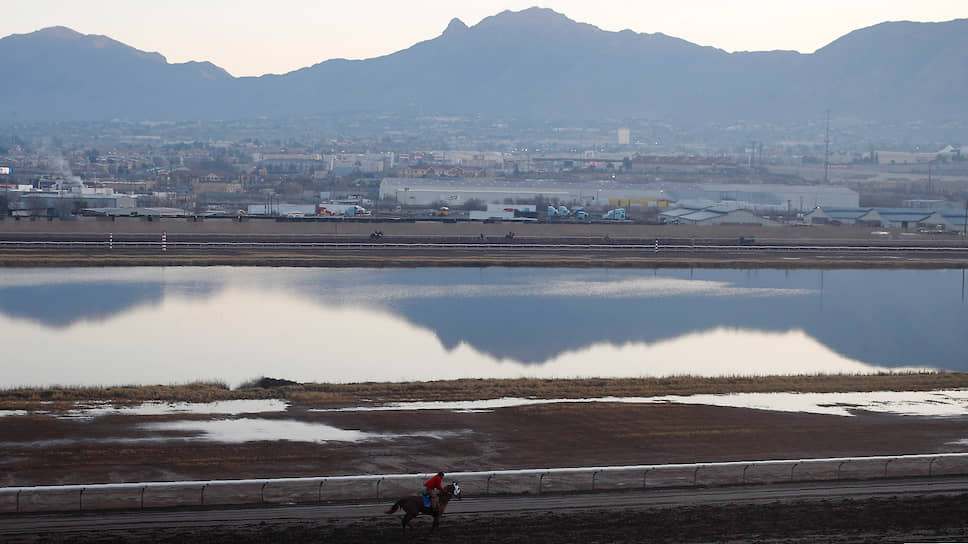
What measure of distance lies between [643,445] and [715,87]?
15666cm

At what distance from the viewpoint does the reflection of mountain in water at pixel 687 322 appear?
541 inches

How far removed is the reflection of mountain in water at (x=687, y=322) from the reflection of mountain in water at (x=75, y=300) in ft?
11.5

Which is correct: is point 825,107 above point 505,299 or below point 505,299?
above

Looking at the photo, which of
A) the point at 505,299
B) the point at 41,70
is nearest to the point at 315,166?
the point at 505,299

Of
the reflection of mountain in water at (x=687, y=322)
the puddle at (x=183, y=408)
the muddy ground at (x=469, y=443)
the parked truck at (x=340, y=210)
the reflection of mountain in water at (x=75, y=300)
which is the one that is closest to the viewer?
the muddy ground at (x=469, y=443)

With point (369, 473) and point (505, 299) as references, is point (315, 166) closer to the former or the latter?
point (505, 299)

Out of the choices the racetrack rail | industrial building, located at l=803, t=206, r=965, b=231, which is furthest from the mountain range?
the racetrack rail

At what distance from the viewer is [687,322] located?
615 inches

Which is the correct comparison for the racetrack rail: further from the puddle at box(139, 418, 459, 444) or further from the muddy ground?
the puddle at box(139, 418, 459, 444)

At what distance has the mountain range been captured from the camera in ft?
497

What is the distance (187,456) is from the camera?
7465mm

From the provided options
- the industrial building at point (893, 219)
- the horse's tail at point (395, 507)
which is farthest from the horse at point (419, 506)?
the industrial building at point (893, 219)

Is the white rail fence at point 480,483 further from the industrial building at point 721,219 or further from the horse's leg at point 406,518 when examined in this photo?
the industrial building at point 721,219

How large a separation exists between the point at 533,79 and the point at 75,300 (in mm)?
152208
